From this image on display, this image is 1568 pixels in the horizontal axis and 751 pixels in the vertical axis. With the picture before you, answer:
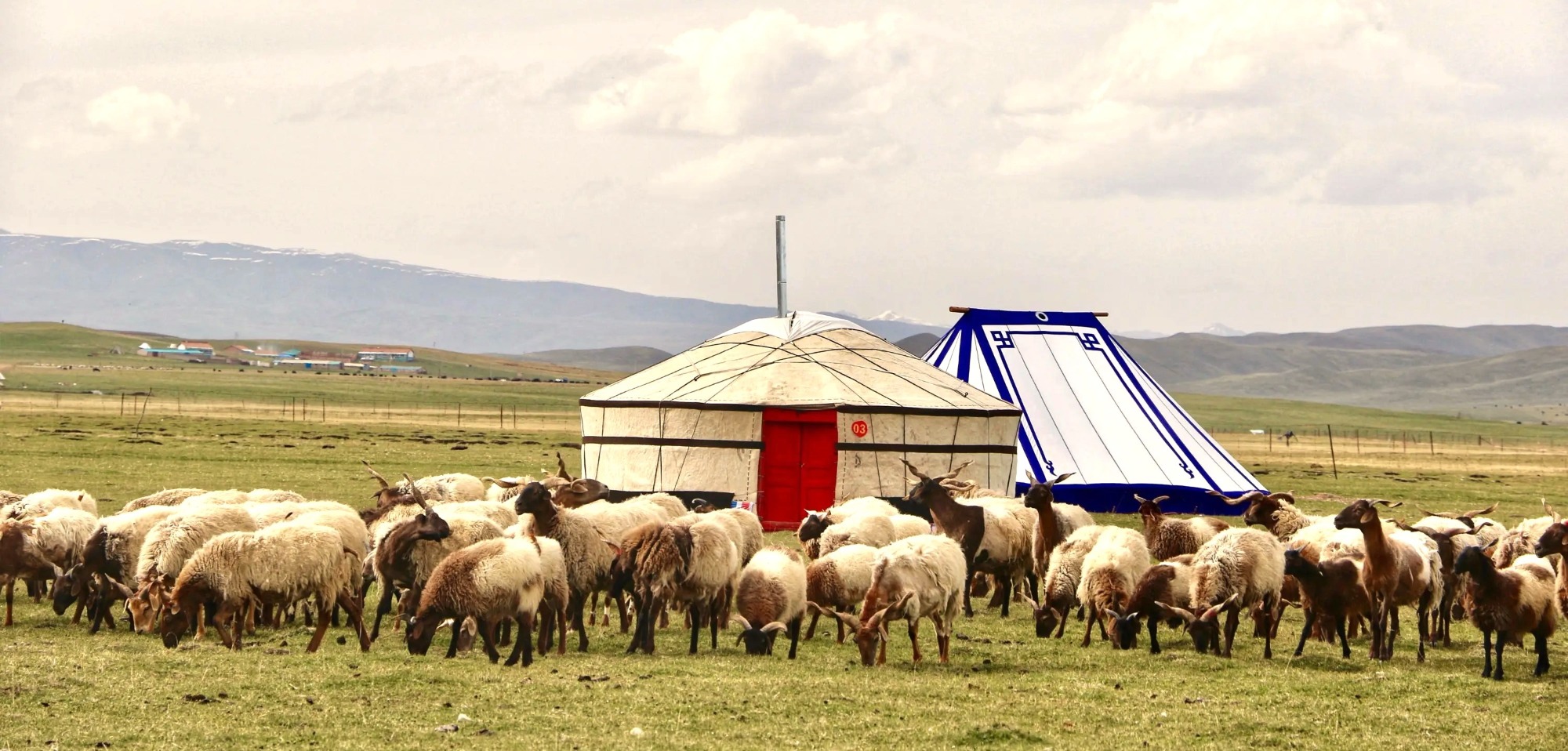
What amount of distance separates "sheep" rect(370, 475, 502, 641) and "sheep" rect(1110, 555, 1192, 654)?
649cm

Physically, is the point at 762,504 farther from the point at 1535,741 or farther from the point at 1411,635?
the point at 1535,741

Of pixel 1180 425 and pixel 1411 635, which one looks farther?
pixel 1180 425

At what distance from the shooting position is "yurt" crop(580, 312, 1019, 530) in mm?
23219

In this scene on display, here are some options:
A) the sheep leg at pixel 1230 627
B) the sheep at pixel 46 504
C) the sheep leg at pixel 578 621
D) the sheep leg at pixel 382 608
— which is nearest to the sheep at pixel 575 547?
the sheep leg at pixel 578 621

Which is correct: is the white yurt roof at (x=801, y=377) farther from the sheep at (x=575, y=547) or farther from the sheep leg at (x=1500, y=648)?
the sheep leg at (x=1500, y=648)

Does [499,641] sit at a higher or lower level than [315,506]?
lower

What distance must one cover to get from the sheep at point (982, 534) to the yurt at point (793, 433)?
231 inches

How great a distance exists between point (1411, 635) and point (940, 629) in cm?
590

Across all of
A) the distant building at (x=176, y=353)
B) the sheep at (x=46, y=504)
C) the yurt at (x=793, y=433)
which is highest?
the distant building at (x=176, y=353)

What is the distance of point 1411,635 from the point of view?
1520cm

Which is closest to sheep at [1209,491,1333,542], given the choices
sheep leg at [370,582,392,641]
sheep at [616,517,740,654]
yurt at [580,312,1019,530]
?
yurt at [580,312,1019,530]

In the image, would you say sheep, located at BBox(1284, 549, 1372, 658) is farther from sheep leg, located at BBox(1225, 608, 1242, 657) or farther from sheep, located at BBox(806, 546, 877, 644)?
sheep, located at BBox(806, 546, 877, 644)

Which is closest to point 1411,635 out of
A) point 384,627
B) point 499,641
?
point 499,641

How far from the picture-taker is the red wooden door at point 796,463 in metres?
23.2
